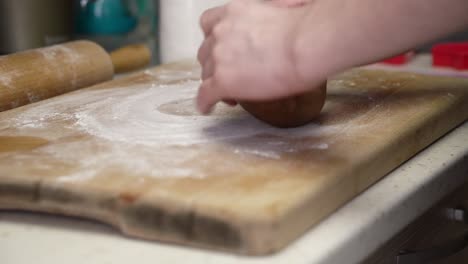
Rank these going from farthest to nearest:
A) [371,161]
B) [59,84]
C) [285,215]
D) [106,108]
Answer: [59,84] < [106,108] < [371,161] < [285,215]

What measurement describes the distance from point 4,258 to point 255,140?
Result: 26 centimetres

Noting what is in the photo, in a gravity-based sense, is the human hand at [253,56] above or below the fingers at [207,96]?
above

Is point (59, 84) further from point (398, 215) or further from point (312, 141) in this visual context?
point (398, 215)

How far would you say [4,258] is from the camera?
22.1 inches

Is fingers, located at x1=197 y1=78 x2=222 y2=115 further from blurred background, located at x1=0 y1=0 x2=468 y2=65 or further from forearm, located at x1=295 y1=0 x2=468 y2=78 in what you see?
blurred background, located at x1=0 y1=0 x2=468 y2=65

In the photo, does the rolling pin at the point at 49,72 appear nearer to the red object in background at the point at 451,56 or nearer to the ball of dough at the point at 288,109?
the ball of dough at the point at 288,109

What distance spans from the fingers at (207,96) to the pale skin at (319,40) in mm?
12

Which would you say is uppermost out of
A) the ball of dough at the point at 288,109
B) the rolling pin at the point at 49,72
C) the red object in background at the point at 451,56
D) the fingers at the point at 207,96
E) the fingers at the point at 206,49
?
the fingers at the point at 206,49

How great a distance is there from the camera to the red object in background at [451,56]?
124 centimetres

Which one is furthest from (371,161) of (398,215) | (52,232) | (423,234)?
(52,232)

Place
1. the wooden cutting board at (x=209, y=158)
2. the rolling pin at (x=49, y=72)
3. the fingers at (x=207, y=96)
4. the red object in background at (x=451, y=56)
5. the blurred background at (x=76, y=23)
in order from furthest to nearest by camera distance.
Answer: the blurred background at (x=76, y=23)
the red object in background at (x=451, y=56)
the rolling pin at (x=49, y=72)
the fingers at (x=207, y=96)
the wooden cutting board at (x=209, y=158)

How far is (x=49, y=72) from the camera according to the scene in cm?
102

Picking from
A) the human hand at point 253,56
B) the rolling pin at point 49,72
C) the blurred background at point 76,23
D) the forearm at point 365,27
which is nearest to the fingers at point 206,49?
the human hand at point 253,56

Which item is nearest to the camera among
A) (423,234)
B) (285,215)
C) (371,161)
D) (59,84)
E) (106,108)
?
(285,215)
